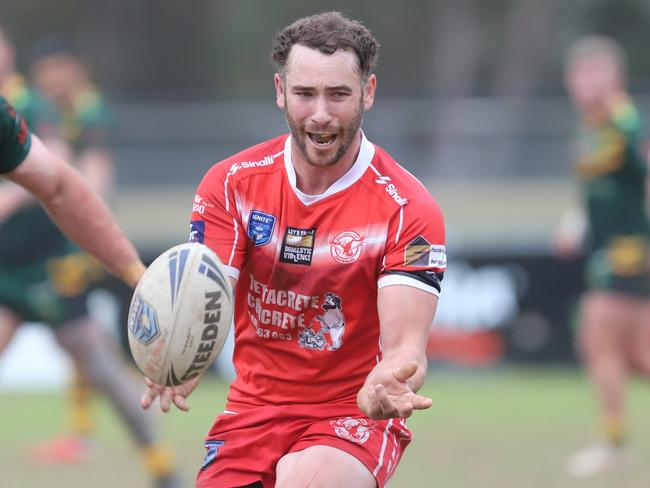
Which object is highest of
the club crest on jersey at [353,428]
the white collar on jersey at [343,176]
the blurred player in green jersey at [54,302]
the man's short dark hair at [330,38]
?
the man's short dark hair at [330,38]

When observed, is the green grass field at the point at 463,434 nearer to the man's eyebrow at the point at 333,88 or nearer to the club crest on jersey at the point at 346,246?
the club crest on jersey at the point at 346,246

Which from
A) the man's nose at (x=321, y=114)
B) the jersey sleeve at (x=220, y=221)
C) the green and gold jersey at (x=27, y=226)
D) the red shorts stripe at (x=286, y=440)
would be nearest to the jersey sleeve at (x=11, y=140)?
the jersey sleeve at (x=220, y=221)

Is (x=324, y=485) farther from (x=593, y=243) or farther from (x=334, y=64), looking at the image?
(x=593, y=243)

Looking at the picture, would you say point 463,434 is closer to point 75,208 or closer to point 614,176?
point 614,176

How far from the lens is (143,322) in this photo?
13.5 feet

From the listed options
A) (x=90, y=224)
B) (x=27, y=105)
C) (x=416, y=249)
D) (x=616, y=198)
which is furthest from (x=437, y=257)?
(x=616, y=198)

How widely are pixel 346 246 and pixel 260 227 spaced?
29 centimetres

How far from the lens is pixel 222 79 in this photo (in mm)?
27672

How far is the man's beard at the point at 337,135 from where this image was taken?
420 centimetres

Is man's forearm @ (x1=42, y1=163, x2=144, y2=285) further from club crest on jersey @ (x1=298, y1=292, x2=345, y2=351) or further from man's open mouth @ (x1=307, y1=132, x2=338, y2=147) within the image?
man's open mouth @ (x1=307, y1=132, x2=338, y2=147)

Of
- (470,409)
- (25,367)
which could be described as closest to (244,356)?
(470,409)

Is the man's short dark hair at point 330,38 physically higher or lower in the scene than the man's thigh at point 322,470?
higher

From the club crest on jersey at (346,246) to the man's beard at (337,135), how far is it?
9.4 inches

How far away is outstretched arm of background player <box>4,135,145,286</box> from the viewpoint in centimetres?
451
